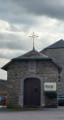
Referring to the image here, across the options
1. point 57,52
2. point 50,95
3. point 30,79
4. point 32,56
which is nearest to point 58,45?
point 57,52

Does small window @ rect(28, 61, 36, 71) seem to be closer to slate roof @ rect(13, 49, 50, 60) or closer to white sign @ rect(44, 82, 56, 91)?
slate roof @ rect(13, 49, 50, 60)

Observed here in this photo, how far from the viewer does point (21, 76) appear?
3278 cm

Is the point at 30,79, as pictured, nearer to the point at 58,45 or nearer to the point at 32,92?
the point at 32,92

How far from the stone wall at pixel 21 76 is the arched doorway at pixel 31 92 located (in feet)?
1.33

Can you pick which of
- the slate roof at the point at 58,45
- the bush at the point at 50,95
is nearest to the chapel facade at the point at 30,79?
the bush at the point at 50,95

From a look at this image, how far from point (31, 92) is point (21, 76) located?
5.89 ft

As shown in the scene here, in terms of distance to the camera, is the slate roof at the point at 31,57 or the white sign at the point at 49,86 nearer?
the white sign at the point at 49,86

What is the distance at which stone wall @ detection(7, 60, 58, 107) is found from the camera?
32.4 metres

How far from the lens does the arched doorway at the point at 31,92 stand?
3266cm

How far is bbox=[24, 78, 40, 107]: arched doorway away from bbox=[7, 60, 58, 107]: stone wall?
0.41 metres

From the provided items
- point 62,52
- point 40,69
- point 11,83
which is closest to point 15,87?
point 11,83

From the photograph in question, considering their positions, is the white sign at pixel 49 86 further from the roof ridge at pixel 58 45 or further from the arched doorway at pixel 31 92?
the roof ridge at pixel 58 45

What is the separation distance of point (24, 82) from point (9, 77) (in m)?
1.54

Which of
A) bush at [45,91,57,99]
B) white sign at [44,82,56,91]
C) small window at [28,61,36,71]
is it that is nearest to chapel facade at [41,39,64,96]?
small window at [28,61,36,71]
